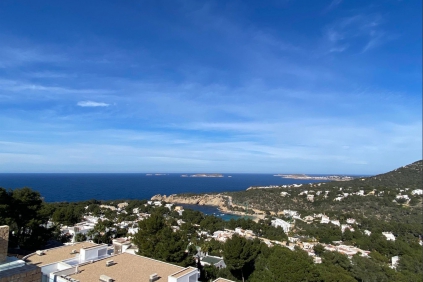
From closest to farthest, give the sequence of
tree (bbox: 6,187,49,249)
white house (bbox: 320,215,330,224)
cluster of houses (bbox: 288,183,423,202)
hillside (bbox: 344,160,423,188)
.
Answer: tree (bbox: 6,187,49,249) → white house (bbox: 320,215,330,224) → cluster of houses (bbox: 288,183,423,202) → hillside (bbox: 344,160,423,188)

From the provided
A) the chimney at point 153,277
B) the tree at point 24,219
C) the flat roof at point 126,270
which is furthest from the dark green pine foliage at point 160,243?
the tree at point 24,219

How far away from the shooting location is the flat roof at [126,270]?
8.23 metres

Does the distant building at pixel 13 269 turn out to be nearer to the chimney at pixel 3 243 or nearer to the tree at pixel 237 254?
the chimney at pixel 3 243

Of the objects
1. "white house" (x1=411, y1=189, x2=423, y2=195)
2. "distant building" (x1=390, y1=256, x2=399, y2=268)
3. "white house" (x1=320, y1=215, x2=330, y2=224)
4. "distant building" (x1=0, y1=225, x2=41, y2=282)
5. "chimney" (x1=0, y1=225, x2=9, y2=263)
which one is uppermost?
"chimney" (x1=0, y1=225, x2=9, y2=263)

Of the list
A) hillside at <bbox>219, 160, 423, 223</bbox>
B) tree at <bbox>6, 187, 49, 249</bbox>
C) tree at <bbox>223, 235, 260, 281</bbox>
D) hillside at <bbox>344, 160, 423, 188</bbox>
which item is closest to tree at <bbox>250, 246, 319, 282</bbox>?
tree at <bbox>223, 235, 260, 281</bbox>

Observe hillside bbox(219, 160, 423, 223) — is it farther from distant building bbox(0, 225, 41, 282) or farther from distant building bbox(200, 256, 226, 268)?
distant building bbox(0, 225, 41, 282)

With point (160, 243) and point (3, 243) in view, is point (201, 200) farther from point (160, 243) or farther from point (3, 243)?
point (3, 243)

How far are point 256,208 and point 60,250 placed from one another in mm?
55355

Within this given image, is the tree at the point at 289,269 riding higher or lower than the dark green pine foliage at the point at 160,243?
lower

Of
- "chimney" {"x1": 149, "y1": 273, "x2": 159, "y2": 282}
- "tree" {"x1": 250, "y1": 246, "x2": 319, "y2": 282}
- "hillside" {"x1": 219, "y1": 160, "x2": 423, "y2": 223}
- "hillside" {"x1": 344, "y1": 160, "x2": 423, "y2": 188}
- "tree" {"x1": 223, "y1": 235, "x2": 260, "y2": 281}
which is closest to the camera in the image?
"chimney" {"x1": 149, "y1": 273, "x2": 159, "y2": 282}

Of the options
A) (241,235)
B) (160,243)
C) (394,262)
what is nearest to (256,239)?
(241,235)

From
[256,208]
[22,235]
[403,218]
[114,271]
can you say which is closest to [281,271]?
[114,271]

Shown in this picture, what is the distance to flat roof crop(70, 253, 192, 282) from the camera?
8.23 m

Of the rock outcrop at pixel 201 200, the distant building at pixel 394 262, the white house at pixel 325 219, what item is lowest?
the rock outcrop at pixel 201 200
